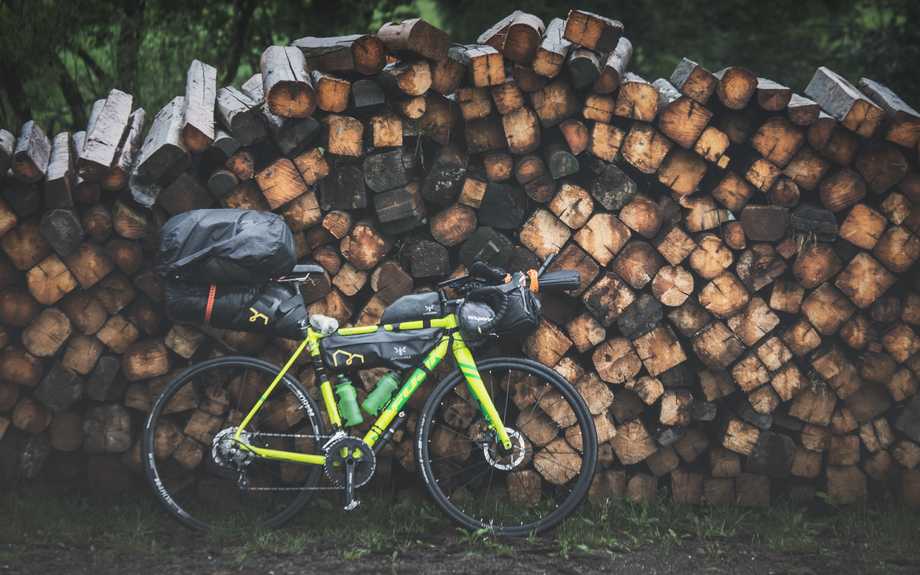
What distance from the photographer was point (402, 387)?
409cm

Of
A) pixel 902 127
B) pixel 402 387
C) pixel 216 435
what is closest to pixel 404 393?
pixel 402 387

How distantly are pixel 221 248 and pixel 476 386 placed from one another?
4.25ft

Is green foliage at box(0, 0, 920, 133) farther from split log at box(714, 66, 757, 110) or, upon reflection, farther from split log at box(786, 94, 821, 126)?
split log at box(714, 66, 757, 110)

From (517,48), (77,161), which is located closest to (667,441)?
(517,48)

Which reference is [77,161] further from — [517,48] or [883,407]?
[883,407]

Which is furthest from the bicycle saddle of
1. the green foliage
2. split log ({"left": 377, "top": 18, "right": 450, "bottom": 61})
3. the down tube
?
the green foliage

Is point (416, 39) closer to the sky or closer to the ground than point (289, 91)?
closer to the sky

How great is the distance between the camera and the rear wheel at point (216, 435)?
14.2ft

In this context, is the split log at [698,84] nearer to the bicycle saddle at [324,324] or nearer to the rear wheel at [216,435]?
the bicycle saddle at [324,324]

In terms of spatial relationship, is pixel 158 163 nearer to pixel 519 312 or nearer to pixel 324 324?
pixel 324 324

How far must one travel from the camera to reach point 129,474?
4480mm

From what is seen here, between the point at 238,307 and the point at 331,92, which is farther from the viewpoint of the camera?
the point at 331,92

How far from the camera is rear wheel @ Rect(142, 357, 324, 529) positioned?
4.32 meters

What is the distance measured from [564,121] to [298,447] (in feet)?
6.89
